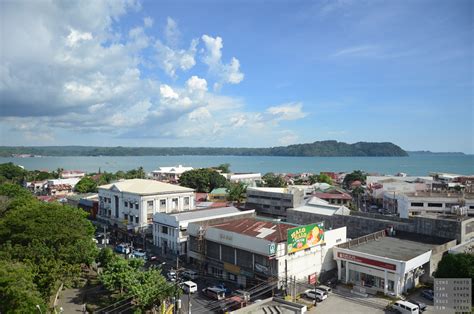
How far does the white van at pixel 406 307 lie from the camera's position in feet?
78.4

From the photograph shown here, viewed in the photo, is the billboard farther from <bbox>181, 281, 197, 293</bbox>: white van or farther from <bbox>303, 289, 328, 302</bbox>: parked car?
<bbox>181, 281, 197, 293</bbox>: white van

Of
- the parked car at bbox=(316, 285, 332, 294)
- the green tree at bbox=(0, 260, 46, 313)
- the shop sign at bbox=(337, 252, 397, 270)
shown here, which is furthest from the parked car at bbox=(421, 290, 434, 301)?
the green tree at bbox=(0, 260, 46, 313)

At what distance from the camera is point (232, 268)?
3141 centimetres

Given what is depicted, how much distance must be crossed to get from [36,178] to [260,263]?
101 meters

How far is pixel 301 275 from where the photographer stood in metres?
30.0

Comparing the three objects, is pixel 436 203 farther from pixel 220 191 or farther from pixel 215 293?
pixel 220 191

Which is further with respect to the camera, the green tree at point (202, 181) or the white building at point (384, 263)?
the green tree at point (202, 181)

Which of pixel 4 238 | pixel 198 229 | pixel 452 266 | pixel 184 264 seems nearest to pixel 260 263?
pixel 198 229

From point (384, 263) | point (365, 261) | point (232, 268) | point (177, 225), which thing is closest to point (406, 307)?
point (384, 263)

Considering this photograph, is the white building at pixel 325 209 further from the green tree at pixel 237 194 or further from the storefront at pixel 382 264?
the green tree at pixel 237 194

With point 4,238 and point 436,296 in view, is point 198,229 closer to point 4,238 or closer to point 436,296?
point 4,238

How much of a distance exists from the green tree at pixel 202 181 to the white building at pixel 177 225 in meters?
45.5

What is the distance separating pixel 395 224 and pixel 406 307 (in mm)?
14136

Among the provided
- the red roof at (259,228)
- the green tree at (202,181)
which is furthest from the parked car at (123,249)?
the green tree at (202,181)
